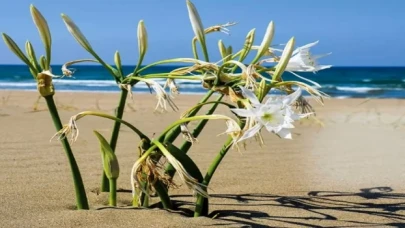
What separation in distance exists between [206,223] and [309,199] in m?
0.56

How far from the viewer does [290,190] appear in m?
2.25

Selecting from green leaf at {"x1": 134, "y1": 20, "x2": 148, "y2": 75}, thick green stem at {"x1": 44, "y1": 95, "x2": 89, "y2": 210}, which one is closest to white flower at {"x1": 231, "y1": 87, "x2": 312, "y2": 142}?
green leaf at {"x1": 134, "y1": 20, "x2": 148, "y2": 75}

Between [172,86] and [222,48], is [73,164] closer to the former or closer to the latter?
[172,86]

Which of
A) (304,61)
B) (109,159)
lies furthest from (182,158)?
(304,61)

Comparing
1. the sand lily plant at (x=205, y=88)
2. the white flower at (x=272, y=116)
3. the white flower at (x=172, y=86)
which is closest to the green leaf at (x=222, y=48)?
the sand lily plant at (x=205, y=88)

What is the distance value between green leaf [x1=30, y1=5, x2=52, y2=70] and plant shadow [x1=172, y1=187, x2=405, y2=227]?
624mm

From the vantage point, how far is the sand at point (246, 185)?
68.2 inches

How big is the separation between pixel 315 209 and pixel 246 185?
443mm

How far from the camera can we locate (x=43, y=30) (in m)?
1.54

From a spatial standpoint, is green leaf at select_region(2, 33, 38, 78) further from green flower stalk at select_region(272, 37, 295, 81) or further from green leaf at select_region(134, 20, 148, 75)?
green flower stalk at select_region(272, 37, 295, 81)

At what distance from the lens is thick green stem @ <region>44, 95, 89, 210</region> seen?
1.64 metres

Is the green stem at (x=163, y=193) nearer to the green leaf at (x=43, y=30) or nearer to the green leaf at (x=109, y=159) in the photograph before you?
the green leaf at (x=109, y=159)

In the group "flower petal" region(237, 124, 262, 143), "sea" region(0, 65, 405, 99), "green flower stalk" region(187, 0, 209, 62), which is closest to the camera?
"flower petal" region(237, 124, 262, 143)

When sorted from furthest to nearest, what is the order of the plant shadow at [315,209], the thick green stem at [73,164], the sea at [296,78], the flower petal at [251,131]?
the sea at [296,78] < the plant shadow at [315,209] < the thick green stem at [73,164] < the flower petal at [251,131]
